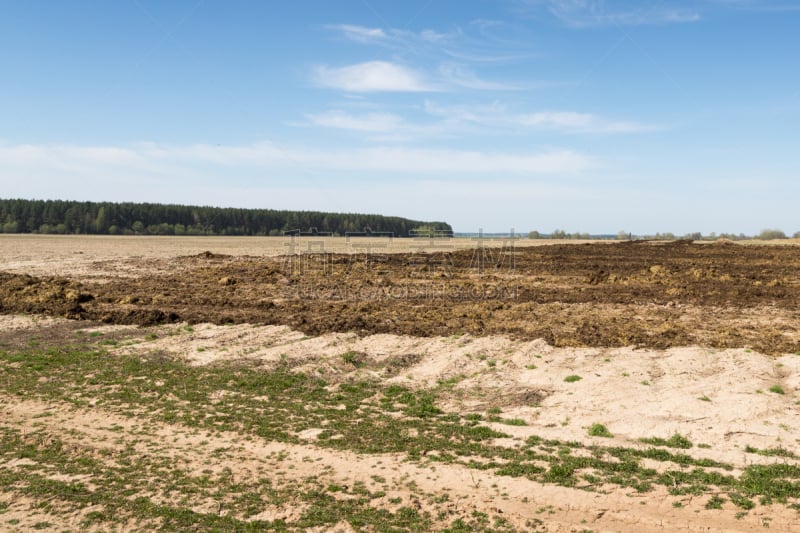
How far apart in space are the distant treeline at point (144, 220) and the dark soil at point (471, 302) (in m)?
108

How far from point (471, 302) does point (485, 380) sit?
470 inches

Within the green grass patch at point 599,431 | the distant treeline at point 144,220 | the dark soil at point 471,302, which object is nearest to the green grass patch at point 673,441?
the green grass patch at point 599,431

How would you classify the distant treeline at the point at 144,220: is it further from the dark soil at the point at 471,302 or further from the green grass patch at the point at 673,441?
the green grass patch at the point at 673,441

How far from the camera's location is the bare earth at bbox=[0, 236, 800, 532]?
762cm

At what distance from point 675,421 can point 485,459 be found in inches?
162

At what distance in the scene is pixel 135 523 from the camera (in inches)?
284

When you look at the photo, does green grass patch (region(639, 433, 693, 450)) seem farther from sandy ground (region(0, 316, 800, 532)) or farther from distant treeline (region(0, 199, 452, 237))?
distant treeline (region(0, 199, 452, 237))

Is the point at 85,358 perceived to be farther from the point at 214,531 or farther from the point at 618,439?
the point at 618,439

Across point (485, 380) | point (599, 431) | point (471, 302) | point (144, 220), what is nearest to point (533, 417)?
point (599, 431)

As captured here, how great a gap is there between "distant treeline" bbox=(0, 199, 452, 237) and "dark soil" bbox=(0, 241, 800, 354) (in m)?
108

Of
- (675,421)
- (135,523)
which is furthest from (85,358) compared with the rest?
(675,421)

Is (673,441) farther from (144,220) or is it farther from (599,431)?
(144,220)

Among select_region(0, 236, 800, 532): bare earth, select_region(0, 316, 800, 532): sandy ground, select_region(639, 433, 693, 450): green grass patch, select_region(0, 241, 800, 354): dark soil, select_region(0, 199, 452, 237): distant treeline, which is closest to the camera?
select_region(0, 316, 800, 532): sandy ground

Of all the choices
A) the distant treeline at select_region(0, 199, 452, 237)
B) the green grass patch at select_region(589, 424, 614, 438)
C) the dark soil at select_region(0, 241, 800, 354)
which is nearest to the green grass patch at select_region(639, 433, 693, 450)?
the green grass patch at select_region(589, 424, 614, 438)
